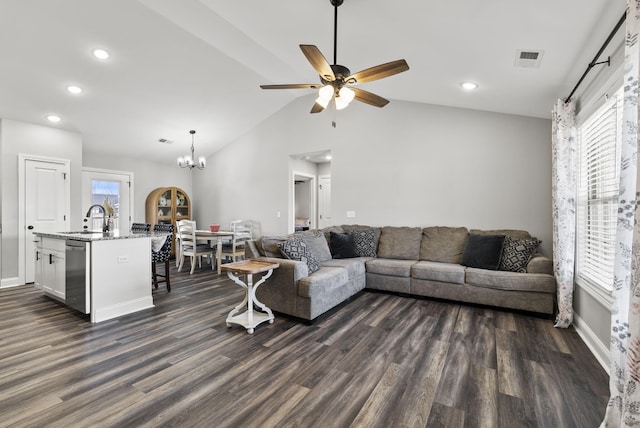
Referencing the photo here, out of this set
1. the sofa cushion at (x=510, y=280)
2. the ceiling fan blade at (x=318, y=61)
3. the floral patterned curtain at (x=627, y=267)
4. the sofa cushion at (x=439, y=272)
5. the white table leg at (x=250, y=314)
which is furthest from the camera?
the sofa cushion at (x=439, y=272)

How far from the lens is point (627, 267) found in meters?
1.57

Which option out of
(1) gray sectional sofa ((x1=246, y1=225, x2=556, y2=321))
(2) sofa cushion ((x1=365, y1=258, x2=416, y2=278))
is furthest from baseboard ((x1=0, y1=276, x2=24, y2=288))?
(2) sofa cushion ((x1=365, y1=258, x2=416, y2=278))

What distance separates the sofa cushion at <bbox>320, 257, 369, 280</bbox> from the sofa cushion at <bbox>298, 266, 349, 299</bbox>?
0.19 meters

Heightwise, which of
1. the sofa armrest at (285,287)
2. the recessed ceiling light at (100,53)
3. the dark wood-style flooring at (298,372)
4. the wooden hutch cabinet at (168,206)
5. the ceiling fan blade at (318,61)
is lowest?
the dark wood-style flooring at (298,372)

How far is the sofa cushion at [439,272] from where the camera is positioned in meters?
3.86

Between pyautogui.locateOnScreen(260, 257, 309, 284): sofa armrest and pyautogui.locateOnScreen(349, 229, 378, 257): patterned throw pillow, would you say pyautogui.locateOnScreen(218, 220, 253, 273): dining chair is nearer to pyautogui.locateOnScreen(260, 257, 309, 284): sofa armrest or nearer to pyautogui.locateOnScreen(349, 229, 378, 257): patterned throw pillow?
pyautogui.locateOnScreen(349, 229, 378, 257): patterned throw pillow

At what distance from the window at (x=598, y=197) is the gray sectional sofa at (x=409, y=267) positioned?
630 mm

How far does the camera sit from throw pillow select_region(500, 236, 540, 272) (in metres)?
3.72

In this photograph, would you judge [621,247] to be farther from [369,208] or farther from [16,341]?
[16,341]

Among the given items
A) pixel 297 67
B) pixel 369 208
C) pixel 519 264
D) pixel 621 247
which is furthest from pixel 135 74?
pixel 519 264

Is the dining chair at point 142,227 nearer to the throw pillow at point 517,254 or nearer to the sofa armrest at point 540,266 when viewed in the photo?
the throw pillow at point 517,254

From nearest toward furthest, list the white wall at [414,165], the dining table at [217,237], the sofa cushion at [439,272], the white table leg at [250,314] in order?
Result: the white table leg at [250,314] < the sofa cushion at [439,272] < the white wall at [414,165] < the dining table at [217,237]

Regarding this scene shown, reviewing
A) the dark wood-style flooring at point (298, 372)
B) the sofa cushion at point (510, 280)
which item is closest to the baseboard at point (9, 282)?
the dark wood-style flooring at point (298, 372)

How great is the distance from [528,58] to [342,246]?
3111mm
